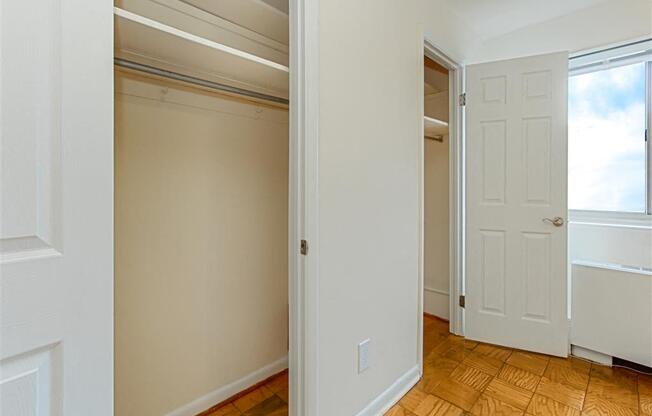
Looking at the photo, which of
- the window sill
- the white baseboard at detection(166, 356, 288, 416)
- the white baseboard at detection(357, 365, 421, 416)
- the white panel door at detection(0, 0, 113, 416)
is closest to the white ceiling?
the window sill

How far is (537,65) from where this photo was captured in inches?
92.4

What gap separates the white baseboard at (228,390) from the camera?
169 centimetres

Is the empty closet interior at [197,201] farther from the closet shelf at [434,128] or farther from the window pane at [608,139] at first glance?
the window pane at [608,139]

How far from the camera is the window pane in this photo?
244 cm

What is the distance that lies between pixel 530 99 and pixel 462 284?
1.43 metres

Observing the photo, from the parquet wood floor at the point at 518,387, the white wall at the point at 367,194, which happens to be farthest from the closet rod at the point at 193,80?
the parquet wood floor at the point at 518,387

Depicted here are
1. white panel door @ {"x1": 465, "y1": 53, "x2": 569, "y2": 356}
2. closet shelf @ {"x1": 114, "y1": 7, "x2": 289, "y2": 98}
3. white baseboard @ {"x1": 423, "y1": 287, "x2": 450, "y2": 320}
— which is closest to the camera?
closet shelf @ {"x1": 114, "y1": 7, "x2": 289, "y2": 98}

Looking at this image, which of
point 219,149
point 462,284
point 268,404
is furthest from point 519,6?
point 268,404

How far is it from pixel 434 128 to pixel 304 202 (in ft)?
5.96

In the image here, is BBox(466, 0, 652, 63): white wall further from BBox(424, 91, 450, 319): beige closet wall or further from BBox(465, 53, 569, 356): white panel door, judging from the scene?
BBox(424, 91, 450, 319): beige closet wall

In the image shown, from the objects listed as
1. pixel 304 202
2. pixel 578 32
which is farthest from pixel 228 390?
pixel 578 32

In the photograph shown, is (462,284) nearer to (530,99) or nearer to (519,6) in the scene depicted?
(530,99)

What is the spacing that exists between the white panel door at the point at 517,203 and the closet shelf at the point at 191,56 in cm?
158

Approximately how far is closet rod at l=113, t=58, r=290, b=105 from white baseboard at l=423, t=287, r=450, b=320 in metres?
2.14
